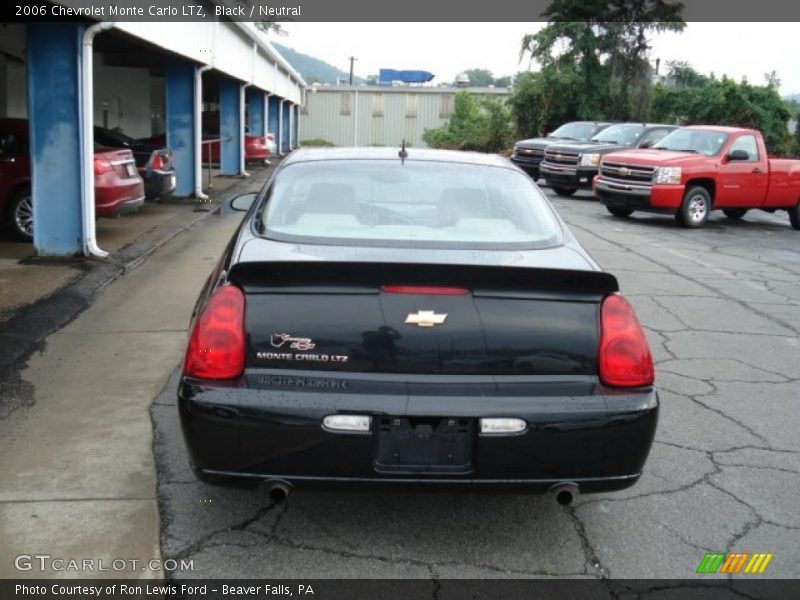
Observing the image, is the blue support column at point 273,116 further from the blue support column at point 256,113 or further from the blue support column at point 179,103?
the blue support column at point 179,103

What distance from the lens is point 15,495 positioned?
3.60 metres

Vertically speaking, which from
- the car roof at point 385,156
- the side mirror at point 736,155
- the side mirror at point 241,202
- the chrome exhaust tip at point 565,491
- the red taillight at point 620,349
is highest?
the side mirror at point 736,155

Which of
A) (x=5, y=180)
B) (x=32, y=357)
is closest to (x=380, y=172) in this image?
(x=32, y=357)

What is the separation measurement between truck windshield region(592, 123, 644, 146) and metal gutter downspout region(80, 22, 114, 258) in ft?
41.9

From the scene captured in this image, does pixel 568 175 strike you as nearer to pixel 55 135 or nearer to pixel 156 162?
pixel 156 162

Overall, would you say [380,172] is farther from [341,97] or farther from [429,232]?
[341,97]

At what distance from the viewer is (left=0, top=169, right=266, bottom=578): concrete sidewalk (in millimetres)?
3246

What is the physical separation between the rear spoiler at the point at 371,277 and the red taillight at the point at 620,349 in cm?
27

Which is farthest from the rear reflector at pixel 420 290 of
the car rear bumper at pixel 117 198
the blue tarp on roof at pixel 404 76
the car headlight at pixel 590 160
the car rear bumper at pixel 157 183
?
the blue tarp on roof at pixel 404 76

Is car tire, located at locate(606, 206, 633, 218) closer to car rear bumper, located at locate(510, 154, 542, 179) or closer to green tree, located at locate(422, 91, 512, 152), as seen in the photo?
car rear bumper, located at locate(510, 154, 542, 179)

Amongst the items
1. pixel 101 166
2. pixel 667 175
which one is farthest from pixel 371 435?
pixel 667 175

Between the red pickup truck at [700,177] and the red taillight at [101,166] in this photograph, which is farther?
the red pickup truck at [700,177]

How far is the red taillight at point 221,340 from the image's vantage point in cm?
301

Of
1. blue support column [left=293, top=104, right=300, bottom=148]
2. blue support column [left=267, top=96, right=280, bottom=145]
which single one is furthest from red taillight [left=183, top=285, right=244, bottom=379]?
blue support column [left=293, top=104, right=300, bottom=148]
